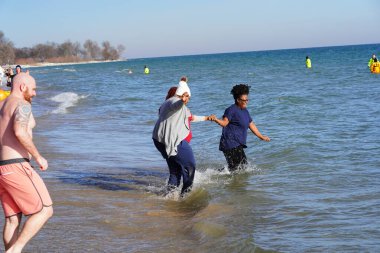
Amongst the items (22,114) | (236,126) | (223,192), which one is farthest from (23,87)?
(236,126)

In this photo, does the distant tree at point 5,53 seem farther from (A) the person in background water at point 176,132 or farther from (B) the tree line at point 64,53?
(A) the person in background water at point 176,132

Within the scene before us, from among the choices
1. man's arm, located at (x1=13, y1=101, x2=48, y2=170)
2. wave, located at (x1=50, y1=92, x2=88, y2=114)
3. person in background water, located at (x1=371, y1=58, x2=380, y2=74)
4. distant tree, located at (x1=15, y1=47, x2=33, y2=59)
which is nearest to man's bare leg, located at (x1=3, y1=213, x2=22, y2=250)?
man's arm, located at (x1=13, y1=101, x2=48, y2=170)

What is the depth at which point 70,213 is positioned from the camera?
6500 mm

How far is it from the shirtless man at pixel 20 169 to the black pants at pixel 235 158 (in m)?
4.22

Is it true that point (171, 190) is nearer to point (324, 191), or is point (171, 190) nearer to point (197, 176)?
point (197, 176)

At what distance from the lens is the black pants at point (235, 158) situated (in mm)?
8320

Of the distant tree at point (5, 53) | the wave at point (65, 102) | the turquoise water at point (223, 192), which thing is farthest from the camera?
the distant tree at point (5, 53)

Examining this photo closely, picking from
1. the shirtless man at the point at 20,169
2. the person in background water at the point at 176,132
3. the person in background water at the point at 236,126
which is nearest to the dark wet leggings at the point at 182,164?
the person in background water at the point at 176,132

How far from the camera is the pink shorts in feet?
14.3

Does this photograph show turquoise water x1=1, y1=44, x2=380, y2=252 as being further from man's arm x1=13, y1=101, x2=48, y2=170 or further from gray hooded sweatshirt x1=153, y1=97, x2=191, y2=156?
man's arm x1=13, y1=101, x2=48, y2=170

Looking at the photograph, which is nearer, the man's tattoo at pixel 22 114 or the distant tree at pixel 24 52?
the man's tattoo at pixel 22 114

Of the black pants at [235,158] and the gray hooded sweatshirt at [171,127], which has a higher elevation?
the gray hooded sweatshirt at [171,127]

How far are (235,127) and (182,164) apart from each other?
4.84 ft

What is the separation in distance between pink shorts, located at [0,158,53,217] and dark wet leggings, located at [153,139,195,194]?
2.70 m
